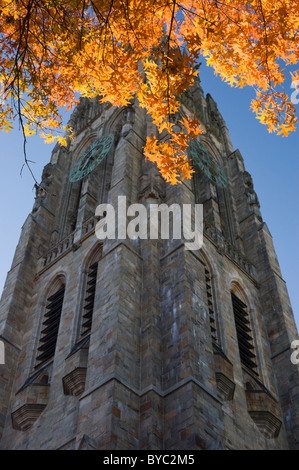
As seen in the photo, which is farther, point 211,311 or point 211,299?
point 211,299

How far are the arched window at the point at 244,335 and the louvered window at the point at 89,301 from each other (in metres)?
5.18

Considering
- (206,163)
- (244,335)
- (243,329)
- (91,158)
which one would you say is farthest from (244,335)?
(91,158)

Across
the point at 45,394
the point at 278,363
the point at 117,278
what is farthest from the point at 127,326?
the point at 278,363

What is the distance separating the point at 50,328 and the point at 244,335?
6.73 meters

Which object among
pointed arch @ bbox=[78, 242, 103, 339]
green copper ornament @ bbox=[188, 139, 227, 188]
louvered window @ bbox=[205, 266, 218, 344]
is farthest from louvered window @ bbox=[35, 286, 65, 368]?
green copper ornament @ bbox=[188, 139, 227, 188]

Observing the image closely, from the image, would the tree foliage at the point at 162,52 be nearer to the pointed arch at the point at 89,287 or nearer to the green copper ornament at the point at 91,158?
the pointed arch at the point at 89,287

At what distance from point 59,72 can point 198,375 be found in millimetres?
8228

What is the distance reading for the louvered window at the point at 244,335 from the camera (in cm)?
2128

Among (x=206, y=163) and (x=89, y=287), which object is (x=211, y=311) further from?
(x=206, y=163)

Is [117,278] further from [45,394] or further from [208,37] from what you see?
[208,37]

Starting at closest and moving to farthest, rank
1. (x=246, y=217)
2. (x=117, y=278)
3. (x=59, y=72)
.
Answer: (x=59, y=72), (x=117, y=278), (x=246, y=217)

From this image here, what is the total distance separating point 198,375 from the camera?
1609 cm

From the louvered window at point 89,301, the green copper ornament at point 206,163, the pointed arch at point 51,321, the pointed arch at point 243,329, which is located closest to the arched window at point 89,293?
the louvered window at point 89,301

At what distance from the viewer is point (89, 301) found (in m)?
21.2
